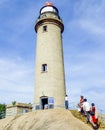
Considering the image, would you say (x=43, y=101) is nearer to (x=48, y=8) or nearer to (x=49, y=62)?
(x=49, y=62)

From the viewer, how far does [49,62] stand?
30297 millimetres

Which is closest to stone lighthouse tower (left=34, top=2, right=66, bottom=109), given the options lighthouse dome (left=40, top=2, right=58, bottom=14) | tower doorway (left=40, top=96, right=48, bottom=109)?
tower doorway (left=40, top=96, right=48, bottom=109)

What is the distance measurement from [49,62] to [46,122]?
37.5ft

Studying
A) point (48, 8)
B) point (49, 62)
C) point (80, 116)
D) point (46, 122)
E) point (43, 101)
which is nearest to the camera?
point (46, 122)

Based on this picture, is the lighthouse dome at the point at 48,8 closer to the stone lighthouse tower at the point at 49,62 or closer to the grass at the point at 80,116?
the stone lighthouse tower at the point at 49,62

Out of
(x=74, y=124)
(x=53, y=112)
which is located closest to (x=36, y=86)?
(x=53, y=112)

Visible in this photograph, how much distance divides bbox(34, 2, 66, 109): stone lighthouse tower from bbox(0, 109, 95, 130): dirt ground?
5254 millimetres

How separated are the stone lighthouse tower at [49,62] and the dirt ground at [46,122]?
207 inches

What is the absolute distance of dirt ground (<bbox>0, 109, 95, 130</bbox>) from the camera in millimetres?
18406

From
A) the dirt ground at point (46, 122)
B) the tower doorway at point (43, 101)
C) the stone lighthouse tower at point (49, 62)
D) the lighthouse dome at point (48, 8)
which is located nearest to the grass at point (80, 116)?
the dirt ground at point (46, 122)

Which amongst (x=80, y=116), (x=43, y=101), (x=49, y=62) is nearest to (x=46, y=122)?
(x=80, y=116)

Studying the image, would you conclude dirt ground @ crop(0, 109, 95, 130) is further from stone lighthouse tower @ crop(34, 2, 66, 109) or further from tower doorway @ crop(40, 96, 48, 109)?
stone lighthouse tower @ crop(34, 2, 66, 109)

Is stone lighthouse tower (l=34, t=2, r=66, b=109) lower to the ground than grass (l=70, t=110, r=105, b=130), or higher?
higher

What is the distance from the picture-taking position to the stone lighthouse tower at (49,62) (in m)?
29.0
